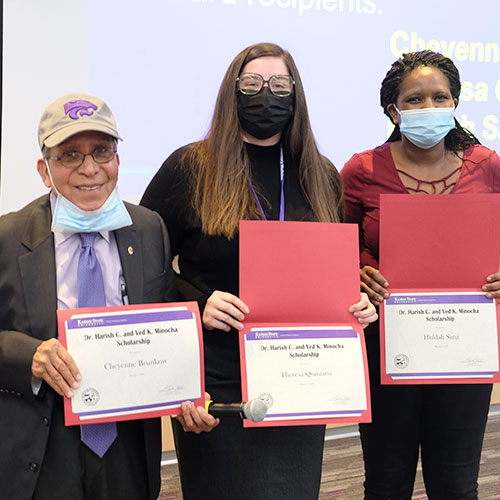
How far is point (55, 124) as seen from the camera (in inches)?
57.9

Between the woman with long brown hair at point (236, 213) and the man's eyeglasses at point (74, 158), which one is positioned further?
the woman with long brown hair at point (236, 213)

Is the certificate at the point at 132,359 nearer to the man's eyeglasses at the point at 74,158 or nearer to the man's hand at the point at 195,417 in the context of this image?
the man's hand at the point at 195,417

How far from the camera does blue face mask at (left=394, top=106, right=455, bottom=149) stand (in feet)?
6.62

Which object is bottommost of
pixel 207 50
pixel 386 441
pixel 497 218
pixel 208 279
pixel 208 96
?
pixel 386 441

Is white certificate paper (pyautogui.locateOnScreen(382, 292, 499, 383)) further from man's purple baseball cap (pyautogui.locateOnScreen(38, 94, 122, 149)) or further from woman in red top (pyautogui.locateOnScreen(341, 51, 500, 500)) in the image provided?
man's purple baseball cap (pyautogui.locateOnScreen(38, 94, 122, 149))

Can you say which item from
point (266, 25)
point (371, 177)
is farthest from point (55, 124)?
point (266, 25)

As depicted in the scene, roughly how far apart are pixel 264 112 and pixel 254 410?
2.53ft

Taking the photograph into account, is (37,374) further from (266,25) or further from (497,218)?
(266,25)

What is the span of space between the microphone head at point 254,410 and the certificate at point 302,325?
14cm

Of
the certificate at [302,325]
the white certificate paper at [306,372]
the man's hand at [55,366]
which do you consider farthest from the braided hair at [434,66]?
the man's hand at [55,366]

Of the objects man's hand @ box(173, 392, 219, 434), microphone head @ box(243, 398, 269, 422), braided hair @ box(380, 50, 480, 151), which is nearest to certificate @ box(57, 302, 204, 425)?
man's hand @ box(173, 392, 219, 434)

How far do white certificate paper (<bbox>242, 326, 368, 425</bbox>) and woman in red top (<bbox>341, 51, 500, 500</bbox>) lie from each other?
0.42m

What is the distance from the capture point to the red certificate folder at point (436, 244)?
189 centimetres

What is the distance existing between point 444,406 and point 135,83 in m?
2.02
